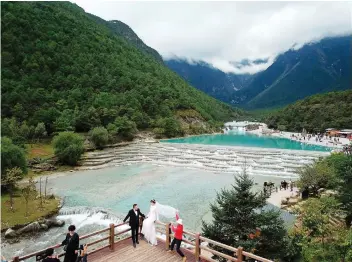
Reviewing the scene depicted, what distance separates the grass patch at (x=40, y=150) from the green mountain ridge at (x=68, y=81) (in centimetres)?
1038

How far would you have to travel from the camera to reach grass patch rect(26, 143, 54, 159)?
55.2 metres

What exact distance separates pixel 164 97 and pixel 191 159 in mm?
78119

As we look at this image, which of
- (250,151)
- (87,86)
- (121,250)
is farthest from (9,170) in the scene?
(87,86)

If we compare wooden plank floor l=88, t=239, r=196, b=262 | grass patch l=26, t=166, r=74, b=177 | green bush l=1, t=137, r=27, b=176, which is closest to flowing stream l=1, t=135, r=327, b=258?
grass patch l=26, t=166, r=74, b=177

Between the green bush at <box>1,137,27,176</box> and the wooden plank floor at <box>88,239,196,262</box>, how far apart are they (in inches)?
1091

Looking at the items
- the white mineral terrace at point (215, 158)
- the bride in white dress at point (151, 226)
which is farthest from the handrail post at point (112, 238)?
the white mineral terrace at point (215, 158)

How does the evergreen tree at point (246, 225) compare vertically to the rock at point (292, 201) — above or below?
above

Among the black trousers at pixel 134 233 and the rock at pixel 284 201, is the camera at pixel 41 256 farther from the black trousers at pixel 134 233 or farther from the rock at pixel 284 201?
the rock at pixel 284 201

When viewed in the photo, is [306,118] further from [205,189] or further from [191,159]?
[205,189]

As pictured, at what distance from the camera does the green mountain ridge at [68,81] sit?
279 ft

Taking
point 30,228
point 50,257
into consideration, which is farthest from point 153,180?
point 50,257

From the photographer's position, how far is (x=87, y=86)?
373ft

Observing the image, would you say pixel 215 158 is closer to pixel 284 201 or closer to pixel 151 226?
pixel 284 201

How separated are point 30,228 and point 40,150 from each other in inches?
1541
